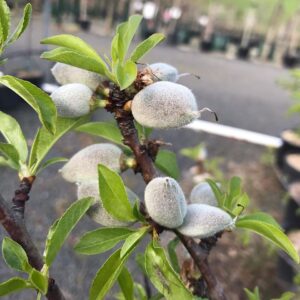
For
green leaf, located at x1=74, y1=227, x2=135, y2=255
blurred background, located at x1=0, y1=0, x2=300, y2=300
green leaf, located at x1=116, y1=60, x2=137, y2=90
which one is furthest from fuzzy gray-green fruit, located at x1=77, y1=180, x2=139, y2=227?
blurred background, located at x1=0, y1=0, x2=300, y2=300

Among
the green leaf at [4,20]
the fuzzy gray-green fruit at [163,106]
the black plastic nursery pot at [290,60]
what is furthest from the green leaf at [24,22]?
the black plastic nursery pot at [290,60]

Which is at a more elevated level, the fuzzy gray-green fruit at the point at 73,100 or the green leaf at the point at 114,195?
the fuzzy gray-green fruit at the point at 73,100

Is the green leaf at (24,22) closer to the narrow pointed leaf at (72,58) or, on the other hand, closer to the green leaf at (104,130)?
the narrow pointed leaf at (72,58)

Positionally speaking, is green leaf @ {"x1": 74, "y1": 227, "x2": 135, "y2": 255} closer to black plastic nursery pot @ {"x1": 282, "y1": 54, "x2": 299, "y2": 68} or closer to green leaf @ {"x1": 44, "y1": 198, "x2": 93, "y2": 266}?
green leaf @ {"x1": 44, "y1": 198, "x2": 93, "y2": 266}

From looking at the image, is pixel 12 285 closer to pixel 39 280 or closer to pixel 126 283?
pixel 39 280

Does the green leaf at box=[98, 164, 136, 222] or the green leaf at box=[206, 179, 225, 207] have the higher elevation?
the green leaf at box=[98, 164, 136, 222]
